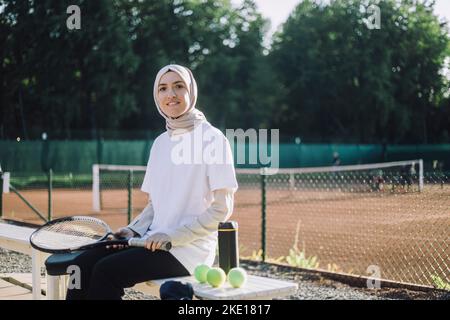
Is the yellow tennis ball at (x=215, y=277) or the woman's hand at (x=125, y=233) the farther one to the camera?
the woman's hand at (x=125, y=233)

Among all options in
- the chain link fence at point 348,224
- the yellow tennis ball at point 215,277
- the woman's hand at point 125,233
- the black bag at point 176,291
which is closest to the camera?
the black bag at point 176,291

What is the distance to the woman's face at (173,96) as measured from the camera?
349cm

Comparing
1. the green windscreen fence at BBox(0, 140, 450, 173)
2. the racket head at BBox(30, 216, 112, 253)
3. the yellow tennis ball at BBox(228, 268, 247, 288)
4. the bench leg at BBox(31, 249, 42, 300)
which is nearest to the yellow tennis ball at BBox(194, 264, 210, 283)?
the yellow tennis ball at BBox(228, 268, 247, 288)

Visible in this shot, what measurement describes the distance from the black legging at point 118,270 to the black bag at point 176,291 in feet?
0.93

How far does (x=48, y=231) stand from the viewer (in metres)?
3.92

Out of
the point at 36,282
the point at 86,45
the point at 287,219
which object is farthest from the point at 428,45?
the point at 36,282

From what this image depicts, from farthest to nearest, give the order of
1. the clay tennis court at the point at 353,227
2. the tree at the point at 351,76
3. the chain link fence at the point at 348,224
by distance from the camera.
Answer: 1. the tree at the point at 351,76
2. the clay tennis court at the point at 353,227
3. the chain link fence at the point at 348,224

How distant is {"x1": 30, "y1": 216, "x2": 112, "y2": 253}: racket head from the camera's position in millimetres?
3836

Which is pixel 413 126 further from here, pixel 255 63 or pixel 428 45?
pixel 255 63

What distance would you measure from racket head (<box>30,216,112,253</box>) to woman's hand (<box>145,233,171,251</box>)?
687 millimetres

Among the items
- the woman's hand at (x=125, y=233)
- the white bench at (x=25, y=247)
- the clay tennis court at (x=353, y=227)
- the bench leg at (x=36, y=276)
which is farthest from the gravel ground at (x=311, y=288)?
the woman's hand at (x=125, y=233)

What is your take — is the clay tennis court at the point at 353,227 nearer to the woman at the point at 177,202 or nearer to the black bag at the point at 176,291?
the woman at the point at 177,202

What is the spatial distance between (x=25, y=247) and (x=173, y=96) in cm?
189

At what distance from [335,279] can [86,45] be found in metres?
29.9
